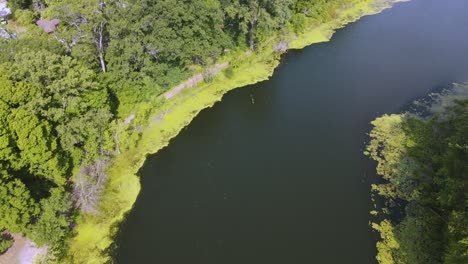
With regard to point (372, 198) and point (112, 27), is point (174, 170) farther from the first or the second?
point (372, 198)

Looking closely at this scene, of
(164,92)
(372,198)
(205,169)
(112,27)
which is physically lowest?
(372,198)

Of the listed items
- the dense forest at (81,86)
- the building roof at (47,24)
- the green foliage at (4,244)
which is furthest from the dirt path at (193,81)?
the building roof at (47,24)

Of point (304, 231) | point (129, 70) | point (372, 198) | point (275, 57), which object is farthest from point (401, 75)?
point (129, 70)

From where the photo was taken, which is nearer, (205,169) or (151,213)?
(151,213)

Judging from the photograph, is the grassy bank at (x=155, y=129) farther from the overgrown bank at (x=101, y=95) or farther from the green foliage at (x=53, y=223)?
the green foliage at (x=53, y=223)

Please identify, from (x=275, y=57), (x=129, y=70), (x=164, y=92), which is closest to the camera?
(x=129, y=70)

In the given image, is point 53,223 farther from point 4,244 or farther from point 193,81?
point 193,81

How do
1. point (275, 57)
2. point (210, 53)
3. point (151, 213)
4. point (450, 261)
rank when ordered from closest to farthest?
point (450, 261)
point (151, 213)
point (210, 53)
point (275, 57)
